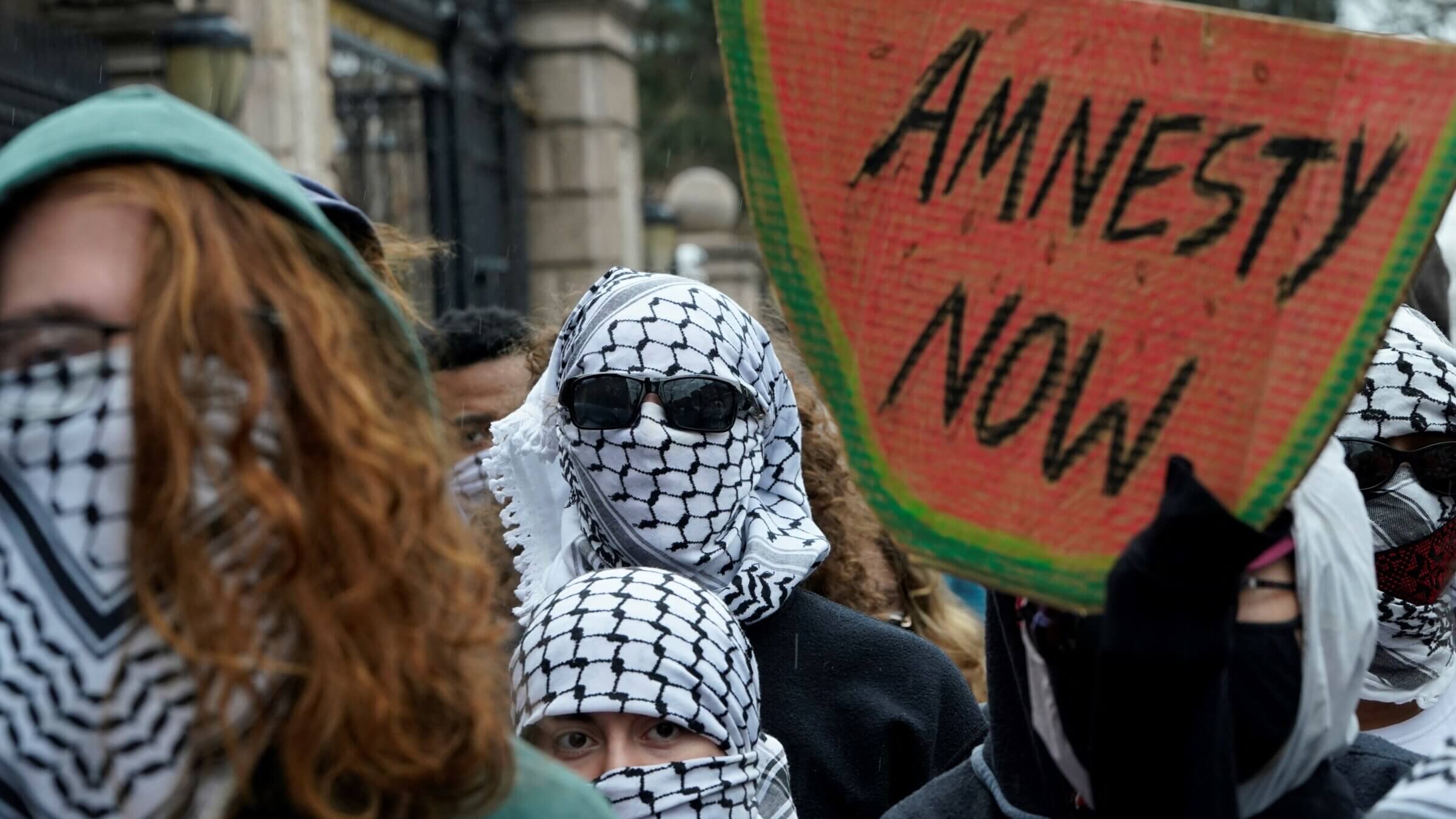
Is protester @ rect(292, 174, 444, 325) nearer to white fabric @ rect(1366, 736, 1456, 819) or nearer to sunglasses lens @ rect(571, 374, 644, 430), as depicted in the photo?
sunglasses lens @ rect(571, 374, 644, 430)

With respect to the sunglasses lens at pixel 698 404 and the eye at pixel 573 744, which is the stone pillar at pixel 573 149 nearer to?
the sunglasses lens at pixel 698 404

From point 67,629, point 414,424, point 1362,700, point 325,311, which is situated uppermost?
point 325,311

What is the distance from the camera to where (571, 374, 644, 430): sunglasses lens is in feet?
10.8

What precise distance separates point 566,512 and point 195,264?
6.65ft

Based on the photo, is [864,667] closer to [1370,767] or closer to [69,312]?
[1370,767]

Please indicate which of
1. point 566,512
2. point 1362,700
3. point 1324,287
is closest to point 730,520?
point 566,512

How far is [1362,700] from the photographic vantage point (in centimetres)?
323

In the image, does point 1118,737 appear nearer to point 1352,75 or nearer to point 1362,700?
point 1352,75

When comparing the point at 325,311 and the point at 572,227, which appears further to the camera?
the point at 572,227

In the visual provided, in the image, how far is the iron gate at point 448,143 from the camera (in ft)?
38.9

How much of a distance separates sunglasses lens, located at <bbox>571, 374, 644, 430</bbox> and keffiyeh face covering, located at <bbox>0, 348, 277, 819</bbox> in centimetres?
182

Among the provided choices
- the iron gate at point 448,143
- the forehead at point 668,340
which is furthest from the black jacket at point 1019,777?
the iron gate at point 448,143

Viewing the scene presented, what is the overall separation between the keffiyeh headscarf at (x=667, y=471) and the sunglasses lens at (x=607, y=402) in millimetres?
15

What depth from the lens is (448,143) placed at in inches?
498
